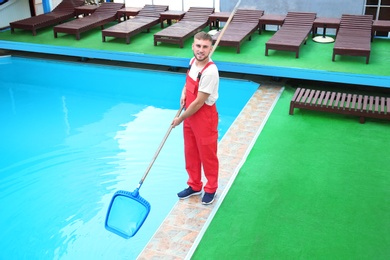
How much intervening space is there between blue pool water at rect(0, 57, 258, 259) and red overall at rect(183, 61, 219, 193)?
2.10 feet

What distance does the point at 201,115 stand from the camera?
3.67 meters

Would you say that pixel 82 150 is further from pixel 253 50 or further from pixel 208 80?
pixel 253 50

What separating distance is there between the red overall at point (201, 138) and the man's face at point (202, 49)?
9 cm

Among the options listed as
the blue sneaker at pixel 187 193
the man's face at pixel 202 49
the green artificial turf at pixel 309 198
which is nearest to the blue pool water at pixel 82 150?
the blue sneaker at pixel 187 193

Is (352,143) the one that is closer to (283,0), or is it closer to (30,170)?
(30,170)

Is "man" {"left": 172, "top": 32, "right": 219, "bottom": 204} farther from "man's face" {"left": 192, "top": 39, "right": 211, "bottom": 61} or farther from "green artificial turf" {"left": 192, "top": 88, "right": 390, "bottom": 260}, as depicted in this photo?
"green artificial turf" {"left": 192, "top": 88, "right": 390, "bottom": 260}

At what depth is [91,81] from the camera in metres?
8.35

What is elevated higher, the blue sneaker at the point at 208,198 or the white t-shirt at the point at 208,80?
the white t-shirt at the point at 208,80

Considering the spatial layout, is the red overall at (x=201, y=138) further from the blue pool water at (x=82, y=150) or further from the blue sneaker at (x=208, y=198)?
the blue pool water at (x=82, y=150)

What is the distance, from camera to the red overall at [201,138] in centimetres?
367

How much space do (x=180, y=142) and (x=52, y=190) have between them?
5.98 ft

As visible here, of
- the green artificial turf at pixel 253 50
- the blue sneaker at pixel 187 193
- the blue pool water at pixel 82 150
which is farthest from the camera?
the green artificial turf at pixel 253 50

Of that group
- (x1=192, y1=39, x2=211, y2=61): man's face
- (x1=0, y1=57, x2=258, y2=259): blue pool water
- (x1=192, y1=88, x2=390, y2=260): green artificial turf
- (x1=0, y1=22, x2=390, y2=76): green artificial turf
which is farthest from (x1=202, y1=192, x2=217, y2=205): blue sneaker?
(x1=0, y1=22, x2=390, y2=76): green artificial turf

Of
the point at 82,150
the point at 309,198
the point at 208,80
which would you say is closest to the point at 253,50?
the point at 82,150
